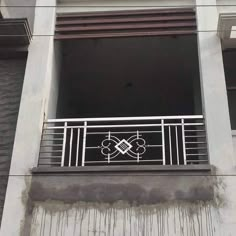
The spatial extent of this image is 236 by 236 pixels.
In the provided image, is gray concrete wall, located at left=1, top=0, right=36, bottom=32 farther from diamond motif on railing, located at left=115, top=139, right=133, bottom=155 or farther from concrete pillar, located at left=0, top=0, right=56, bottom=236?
diamond motif on railing, located at left=115, top=139, right=133, bottom=155

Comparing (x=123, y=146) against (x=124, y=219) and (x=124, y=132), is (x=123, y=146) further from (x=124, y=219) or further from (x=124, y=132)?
(x=124, y=219)

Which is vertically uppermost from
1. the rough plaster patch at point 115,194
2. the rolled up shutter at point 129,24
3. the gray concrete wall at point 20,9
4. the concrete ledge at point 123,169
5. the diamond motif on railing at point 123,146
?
the gray concrete wall at point 20,9

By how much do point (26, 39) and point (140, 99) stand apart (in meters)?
3.66

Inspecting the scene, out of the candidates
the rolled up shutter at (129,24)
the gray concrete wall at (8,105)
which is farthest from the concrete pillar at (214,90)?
the gray concrete wall at (8,105)

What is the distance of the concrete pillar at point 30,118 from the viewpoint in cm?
616

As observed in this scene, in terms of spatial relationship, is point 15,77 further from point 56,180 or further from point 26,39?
point 56,180

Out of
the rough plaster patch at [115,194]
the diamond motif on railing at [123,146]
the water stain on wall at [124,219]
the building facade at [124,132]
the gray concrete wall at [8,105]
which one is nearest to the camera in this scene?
the water stain on wall at [124,219]

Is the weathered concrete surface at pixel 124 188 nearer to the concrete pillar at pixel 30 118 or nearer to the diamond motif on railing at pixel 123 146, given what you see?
the concrete pillar at pixel 30 118

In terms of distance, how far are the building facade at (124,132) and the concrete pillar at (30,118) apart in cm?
1

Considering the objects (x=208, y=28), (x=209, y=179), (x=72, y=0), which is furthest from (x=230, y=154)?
(x=72, y=0)

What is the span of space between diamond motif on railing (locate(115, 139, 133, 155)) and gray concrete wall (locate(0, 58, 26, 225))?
1.60 m

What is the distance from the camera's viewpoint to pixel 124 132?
691 cm

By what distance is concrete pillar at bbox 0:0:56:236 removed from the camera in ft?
20.2

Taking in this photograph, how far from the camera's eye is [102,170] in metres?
6.36
